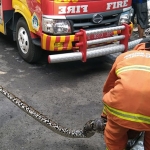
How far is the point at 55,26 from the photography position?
4551 millimetres

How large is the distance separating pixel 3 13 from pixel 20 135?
2.92 meters

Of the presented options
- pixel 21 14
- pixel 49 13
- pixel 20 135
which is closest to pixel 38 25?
pixel 49 13

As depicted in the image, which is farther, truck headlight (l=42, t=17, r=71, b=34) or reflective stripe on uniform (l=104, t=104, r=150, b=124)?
truck headlight (l=42, t=17, r=71, b=34)

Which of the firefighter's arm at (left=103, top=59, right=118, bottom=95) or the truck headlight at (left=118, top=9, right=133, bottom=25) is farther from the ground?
the firefighter's arm at (left=103, top=59, right=118, bottom=95)

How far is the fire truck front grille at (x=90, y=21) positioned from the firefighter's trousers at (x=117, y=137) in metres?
2.74

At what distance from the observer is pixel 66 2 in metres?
4.47

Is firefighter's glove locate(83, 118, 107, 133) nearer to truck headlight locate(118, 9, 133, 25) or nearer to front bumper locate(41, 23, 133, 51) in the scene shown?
front bumper locate(41, 23, 133, 51)

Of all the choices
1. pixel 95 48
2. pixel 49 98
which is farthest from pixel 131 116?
pixel 95 48

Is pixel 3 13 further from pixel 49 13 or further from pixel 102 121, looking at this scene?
pixel 102 121

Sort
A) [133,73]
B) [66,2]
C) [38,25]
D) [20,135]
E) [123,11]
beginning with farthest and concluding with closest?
[123,11] → [38,25] → [66,2] → [20,135] → [133,73]

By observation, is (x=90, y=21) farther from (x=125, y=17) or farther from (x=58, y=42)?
(x=125, y=17)

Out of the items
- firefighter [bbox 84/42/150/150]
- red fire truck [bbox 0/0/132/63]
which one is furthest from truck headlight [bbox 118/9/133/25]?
firefighter [bbox 84/42/150/150]

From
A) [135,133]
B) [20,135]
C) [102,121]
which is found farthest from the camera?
[20,135]

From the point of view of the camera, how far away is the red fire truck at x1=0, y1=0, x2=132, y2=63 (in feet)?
14.9
